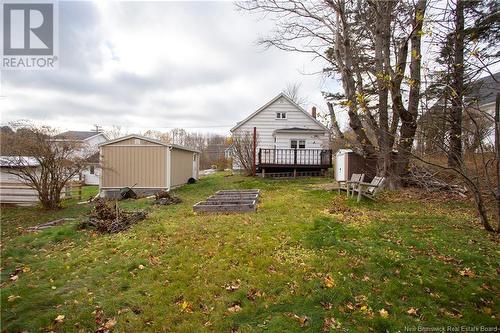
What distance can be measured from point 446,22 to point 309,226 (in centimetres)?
441

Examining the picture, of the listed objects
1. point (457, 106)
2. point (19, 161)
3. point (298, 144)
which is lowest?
point (19, 161)

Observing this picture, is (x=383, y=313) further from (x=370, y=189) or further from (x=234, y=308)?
(x=370, y=189)

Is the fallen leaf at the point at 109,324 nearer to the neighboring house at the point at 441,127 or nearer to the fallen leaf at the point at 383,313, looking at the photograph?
the fallen leaf at the point at 383,313

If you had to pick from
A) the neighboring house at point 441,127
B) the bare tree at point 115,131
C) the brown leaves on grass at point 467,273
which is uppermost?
the bare tree at point 115,131

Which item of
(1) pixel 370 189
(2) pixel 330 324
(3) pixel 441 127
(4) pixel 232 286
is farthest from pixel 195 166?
(2) pixel 330 324

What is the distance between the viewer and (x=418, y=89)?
4984 mm

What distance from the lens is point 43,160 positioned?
10.6 meters

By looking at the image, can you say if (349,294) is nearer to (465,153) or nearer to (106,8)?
(465,153)

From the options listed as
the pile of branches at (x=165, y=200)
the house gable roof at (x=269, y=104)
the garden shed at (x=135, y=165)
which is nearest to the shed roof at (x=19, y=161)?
the garden shed at (x=135, y=165)

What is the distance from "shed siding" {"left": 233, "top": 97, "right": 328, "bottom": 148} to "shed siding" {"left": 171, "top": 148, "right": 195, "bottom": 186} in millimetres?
4308

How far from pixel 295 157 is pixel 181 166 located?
23.2 feet

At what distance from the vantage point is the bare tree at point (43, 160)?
1048 cm

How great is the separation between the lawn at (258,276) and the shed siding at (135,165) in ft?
25.5

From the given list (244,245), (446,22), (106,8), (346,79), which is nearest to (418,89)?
(446,22)
